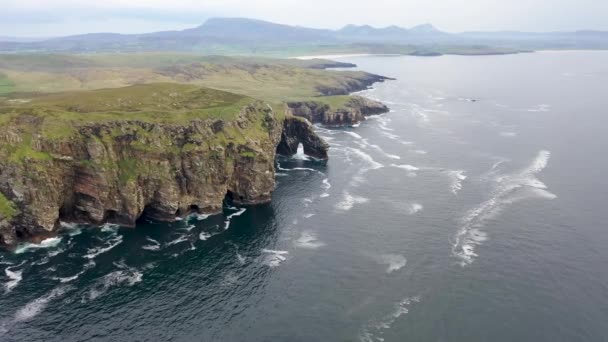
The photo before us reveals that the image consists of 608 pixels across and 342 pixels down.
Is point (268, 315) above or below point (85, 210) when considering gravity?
below

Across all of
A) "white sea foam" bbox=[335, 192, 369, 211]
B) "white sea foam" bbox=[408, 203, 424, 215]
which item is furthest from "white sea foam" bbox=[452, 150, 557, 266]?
"white sea foam" bbox=[335, 192, 369, 211]

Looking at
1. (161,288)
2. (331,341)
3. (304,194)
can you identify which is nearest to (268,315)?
(331,341)

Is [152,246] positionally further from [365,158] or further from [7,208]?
[365,158]

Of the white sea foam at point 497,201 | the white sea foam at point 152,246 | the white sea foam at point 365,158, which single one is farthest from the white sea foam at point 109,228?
the white sea foam at point 365,158

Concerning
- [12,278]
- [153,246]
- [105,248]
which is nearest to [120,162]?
[105,248]

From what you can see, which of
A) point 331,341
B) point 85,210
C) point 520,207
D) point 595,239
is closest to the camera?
point 331,341

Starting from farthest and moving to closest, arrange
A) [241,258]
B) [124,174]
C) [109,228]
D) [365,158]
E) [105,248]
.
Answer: [365,158], [124,174], [109,228], [105,248], [241,258]

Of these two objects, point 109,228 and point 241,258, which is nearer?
point 241,258

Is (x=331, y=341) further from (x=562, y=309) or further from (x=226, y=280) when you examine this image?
(x=562, y=309)
